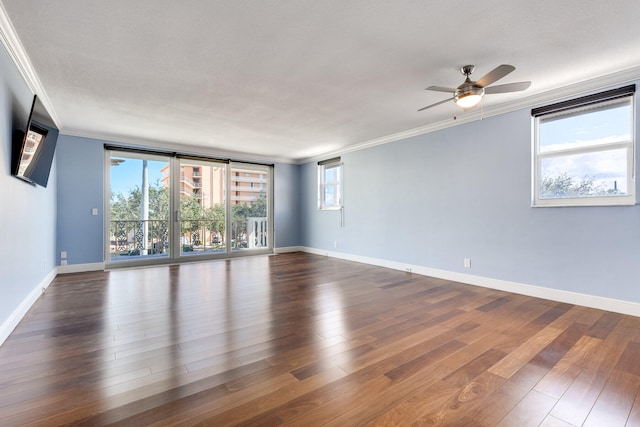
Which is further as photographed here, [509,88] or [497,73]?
[509,88]

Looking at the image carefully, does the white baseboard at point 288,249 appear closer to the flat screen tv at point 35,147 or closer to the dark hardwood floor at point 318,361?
the dark hardwood floor at point 318,361

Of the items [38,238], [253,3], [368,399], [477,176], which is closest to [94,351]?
[368,399]

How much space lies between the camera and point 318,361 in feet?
6.63

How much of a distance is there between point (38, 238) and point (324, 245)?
16.5 ft

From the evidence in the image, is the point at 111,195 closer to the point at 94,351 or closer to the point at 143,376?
the point at 94,351

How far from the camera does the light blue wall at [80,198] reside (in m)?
A: 4.90

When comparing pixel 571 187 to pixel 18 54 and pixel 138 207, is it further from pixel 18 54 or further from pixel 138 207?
pixel 138 207

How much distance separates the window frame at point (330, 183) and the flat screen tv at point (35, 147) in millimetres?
4774

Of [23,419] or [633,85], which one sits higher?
[633,85]

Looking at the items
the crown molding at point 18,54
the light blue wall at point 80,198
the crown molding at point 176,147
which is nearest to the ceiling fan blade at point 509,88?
the crown molding at point 18,54

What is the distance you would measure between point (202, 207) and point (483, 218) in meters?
5.56

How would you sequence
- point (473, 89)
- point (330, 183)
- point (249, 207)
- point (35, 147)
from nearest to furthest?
point (473, 89) → point (35, 147) → point (330, 183) → point (249, 207)

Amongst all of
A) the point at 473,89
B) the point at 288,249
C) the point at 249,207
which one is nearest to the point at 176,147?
the point at 249,207

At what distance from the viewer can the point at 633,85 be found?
2.96 metres
